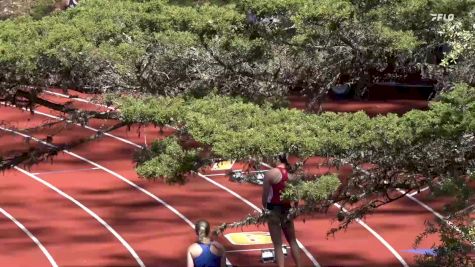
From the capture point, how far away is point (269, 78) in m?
15.0

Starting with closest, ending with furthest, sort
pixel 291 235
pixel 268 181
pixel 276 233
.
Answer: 1. pixel 268 181
2. pixel 276 233
3. pixel 291 235

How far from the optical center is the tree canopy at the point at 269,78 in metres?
11.4

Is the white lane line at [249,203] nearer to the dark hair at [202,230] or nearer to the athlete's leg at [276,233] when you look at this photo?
the athlete's leg at [276,233]

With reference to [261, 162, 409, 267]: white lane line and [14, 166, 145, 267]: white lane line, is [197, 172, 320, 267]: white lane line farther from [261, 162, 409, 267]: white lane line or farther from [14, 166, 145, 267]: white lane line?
[14, 166, 145, 267]: white lane line

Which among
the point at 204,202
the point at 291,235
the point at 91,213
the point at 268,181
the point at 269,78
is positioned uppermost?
the point at 269,78

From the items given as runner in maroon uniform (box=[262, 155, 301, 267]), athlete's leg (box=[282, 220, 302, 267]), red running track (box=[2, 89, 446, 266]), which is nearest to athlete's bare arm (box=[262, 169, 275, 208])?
runner in maroon uniform (box=[262, 155, 301, 267])

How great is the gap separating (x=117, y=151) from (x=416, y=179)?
513 inches

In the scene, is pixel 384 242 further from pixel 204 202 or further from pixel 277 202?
pixel 277 202

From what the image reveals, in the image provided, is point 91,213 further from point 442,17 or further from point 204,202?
point 442,17

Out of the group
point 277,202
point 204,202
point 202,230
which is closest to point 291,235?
point 277,202

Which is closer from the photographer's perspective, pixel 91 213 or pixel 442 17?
pixel 442 17

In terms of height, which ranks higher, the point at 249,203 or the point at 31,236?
A: the point at 249,203

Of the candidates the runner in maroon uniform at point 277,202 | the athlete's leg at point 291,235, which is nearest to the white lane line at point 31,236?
the athlete's leg at point 291,235

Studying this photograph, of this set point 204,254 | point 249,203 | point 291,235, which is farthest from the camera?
point 249,203
